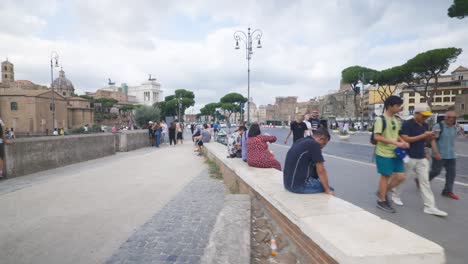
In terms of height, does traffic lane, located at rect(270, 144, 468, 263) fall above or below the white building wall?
below

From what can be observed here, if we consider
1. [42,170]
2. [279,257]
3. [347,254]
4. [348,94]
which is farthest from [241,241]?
[348,94]

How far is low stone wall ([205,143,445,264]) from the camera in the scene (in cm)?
164

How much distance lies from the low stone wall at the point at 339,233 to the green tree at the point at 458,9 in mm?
24941

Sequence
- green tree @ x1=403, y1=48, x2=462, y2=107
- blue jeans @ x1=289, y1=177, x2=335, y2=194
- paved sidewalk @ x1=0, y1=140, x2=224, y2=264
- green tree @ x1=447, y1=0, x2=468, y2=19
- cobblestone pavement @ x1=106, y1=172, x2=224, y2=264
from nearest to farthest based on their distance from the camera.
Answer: cobblestone pavement @ x1=106, y1=172, x2=224, y2=264 → paved sidewalk @ x1=0, y1=140, x2=224, y2=264 → blue jeans @ x1=289, y1=177, x2=335, y2=194 → green tree @ x1=447, y1=0, x2=468, y2=19 → green tree @ x1=403, y1=48, x2=462, y2=107

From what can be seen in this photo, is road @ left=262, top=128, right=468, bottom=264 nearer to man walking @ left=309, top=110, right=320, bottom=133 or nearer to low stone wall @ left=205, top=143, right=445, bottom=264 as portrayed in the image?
low stone wall @ left=205, top=143, right=445, bottom=264

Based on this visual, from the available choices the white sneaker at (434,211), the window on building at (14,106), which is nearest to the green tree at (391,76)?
the white sneaker at (434,211)

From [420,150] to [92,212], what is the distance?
5504 millimetres

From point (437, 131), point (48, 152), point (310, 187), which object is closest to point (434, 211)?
point (437, 131)

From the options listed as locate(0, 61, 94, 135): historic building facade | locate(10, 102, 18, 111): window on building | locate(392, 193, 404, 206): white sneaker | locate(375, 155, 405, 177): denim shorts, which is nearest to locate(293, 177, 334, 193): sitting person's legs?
locate(375, 155, 405, 177): denim shorts

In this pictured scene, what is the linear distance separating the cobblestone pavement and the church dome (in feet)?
287

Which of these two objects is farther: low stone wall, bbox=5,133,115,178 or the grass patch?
the grass patch

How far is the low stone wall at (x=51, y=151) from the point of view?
681 centimetres

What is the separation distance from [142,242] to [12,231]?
1.92 metres

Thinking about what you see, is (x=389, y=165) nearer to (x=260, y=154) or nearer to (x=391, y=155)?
(x=391, y=155)
